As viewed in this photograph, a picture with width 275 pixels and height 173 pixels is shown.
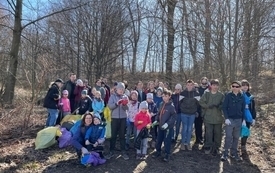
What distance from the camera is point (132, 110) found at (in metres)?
8.19

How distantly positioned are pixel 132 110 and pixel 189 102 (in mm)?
1510

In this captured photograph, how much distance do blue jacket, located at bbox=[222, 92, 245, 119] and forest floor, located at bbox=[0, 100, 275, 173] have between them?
117cm

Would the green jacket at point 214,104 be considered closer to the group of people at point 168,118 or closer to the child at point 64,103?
the group of people at point 168,118

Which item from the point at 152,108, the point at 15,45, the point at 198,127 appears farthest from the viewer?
the point at 15,45

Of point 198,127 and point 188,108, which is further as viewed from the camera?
point 198,127

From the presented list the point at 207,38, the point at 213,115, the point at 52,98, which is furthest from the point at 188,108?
the point at 207,38

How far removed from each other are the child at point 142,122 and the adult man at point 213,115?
152 cm

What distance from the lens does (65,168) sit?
6723 millimetres

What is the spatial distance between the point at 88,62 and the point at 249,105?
15.5 m

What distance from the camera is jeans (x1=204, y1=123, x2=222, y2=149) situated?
27.0ft

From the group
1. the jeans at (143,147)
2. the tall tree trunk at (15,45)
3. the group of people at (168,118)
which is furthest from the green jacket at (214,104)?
the tall tree trunk at (15,45)

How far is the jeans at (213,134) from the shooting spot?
822 cm

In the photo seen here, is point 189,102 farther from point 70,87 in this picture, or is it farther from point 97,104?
point 70,87

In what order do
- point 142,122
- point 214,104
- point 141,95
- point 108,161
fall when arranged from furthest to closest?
1. point 141,95
2. point 214,104
3. point 142,122
4. point 108,161
